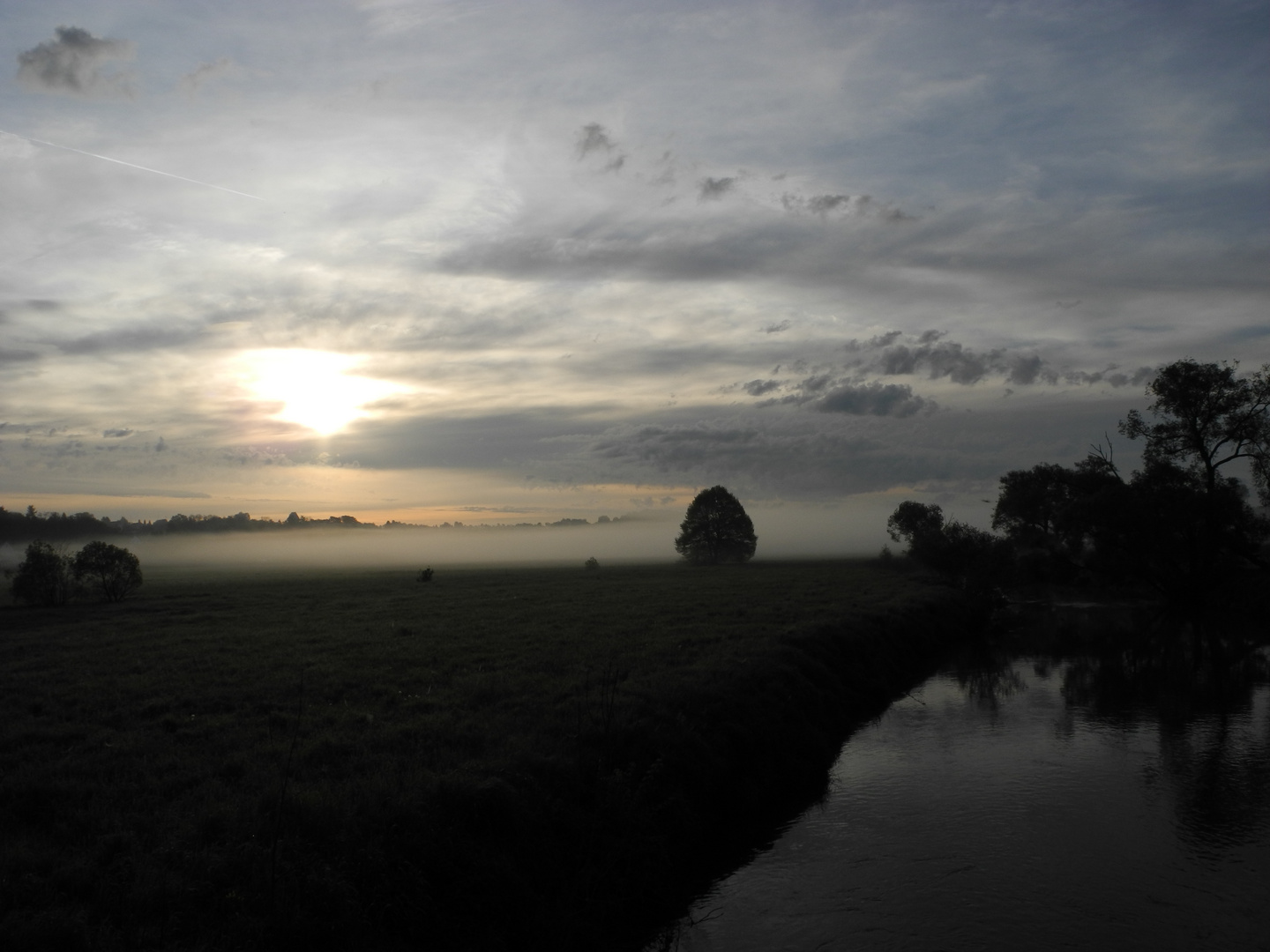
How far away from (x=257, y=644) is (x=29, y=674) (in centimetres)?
655

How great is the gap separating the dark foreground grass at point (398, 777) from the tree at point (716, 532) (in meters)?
83.0

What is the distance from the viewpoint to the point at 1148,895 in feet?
40.6

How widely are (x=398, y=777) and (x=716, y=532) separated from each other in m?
103

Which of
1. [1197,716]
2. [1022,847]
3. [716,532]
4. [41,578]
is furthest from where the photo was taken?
[716,532]

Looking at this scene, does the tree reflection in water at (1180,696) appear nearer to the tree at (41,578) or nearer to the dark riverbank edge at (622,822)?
the dark riverbank edge at (622,822)

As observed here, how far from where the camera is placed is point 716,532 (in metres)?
114

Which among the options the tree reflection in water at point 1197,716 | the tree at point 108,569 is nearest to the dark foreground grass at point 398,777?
the tree reflection in water at point 1197,716

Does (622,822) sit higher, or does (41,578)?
(41,578)

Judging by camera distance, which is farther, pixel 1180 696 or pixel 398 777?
pixel 1180 696

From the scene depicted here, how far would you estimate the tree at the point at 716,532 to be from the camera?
113 metres

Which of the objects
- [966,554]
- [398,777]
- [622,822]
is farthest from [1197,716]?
[966,554]

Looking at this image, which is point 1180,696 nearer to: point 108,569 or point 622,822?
point 622,822

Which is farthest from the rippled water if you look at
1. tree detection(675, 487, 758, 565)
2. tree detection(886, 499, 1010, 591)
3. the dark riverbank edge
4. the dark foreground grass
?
tree detection(675, 487, 758, 565)

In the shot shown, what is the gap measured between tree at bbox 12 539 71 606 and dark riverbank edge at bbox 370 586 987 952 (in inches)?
1593
